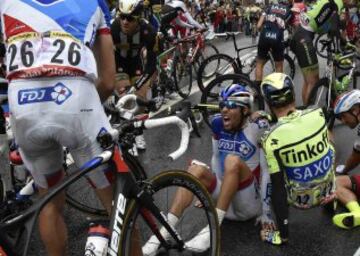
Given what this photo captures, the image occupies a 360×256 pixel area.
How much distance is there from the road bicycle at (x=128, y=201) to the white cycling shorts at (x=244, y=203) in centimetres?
75

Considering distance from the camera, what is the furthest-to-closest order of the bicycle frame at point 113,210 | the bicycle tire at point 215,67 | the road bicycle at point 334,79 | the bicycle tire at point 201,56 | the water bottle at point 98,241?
the bicycle tire at point 201,56 → the bicycle tire at point 215,67 → the road bicycle at point 334,79 → the water bottle at point 98,241 → the bicycle frame at point 113,210

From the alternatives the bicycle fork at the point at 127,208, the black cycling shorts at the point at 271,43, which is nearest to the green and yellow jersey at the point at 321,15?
the black cycling shorts at the point at 271,43

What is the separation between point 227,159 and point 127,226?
4.89ft

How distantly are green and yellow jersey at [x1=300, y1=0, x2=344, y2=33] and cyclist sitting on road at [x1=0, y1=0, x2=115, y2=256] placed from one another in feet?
15.9

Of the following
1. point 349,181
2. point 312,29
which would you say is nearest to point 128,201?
point 349,181

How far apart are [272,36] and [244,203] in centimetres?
443

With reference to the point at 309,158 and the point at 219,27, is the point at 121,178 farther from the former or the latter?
the point at 219,27

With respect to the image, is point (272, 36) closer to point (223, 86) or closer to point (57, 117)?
point (223, 86)

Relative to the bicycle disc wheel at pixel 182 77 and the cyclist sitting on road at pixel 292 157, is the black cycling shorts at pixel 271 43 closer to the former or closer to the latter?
the bicycle disc wheel at pixel 182 77

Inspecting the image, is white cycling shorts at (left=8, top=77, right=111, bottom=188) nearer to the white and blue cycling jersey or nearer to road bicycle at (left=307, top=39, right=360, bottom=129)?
the white and blue cycling jersey

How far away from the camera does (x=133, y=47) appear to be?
5922 millimetres

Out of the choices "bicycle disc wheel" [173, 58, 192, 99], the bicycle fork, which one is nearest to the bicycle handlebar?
the bicycle fork

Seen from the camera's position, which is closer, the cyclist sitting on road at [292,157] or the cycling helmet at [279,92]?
the cyclist sitting on road at [292,157]

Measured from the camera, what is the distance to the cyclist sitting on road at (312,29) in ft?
21.9
